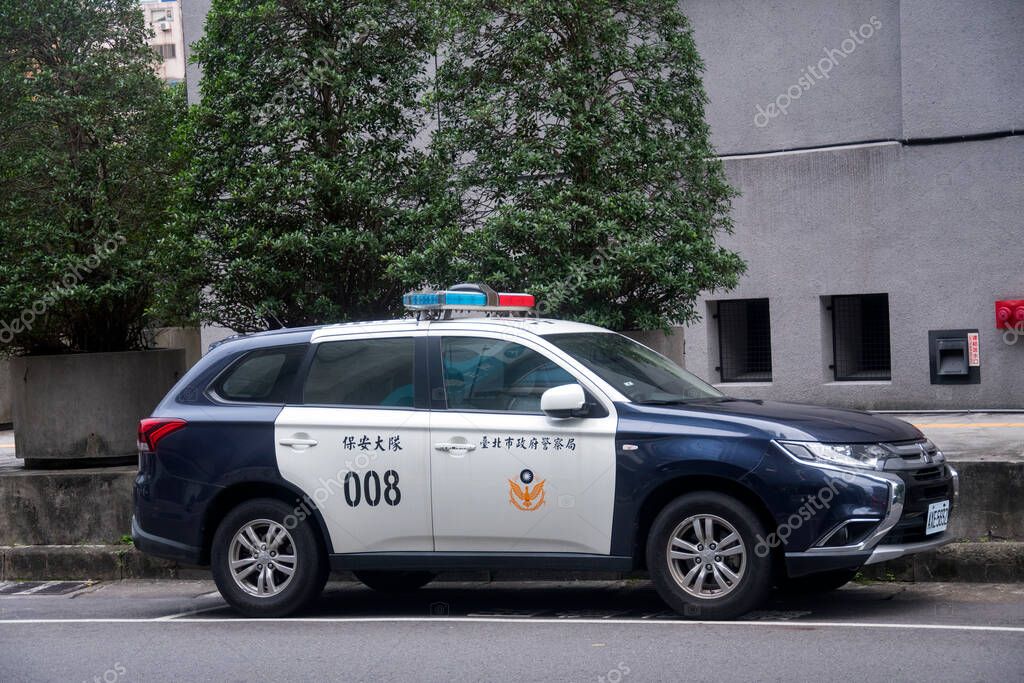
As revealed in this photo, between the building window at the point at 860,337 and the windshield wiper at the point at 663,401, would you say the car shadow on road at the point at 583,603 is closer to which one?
the windshield wiper at the point at 663,401

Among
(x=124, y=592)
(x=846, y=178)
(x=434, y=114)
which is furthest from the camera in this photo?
(x=846, y=178)

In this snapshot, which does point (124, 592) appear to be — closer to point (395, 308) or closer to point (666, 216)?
point (395, 308)

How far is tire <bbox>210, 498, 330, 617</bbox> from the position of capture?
832 centimetres

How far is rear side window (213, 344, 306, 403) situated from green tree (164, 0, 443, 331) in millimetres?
2768

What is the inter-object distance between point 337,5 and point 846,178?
11.2 m

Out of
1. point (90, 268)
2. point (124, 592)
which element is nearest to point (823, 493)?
point (124, 592)

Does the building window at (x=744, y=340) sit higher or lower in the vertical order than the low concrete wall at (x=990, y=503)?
higher

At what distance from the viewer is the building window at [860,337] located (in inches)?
830

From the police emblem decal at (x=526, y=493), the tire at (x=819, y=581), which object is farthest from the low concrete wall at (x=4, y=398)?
the tire at (x=819, y=581)

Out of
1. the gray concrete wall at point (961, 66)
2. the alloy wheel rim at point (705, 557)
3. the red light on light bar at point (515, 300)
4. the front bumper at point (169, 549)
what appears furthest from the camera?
the gray concrete wall at point (961, 66)

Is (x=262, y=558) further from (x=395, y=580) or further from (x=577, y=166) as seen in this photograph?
(x=577, y=166)

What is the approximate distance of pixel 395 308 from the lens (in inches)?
493

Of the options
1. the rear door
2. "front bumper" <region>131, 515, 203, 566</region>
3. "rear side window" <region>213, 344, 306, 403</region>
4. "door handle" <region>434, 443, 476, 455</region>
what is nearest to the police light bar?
the rear door

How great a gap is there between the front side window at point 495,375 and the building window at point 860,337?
549 inches
